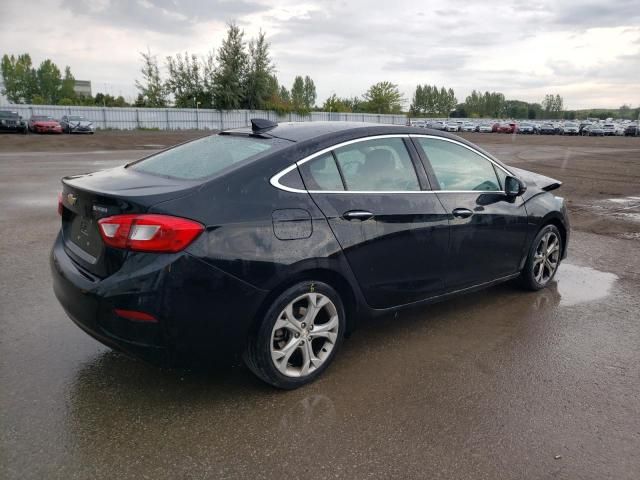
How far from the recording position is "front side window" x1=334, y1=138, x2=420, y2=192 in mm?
3613

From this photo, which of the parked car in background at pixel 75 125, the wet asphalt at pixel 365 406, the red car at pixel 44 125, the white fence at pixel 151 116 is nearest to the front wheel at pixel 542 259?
the wet asphalt at pixel 365 406

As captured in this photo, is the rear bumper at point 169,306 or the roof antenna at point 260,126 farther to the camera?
the roof antenna at point 260,126

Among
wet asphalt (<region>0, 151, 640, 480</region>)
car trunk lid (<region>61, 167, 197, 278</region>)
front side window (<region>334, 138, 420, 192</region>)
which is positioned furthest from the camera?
front side window (<region>334, 138, 420, 192</region>)

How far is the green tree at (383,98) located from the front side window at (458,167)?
294 ft

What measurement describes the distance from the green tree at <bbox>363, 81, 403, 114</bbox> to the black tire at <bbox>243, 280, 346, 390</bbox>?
299ft

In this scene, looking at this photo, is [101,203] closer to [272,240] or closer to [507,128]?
[272,240]

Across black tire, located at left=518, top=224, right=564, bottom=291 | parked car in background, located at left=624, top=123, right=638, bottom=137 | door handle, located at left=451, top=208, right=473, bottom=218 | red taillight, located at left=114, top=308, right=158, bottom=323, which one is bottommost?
parked car in background, located at left=624, top=123, right=638, bottom=137

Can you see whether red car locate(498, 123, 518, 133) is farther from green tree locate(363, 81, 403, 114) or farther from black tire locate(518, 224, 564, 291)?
black tire locate(518, 224, 564, 291)

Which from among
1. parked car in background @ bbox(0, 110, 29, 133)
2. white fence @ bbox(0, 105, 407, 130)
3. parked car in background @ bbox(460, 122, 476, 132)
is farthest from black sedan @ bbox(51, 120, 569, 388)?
parked car in background @ bbox(460, 122, 476, 132)

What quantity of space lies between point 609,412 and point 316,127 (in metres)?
2.60

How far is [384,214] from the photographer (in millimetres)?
3627

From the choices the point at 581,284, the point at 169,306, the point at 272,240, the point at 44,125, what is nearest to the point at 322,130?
the point at 272,240

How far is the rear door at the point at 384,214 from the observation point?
11.3ft

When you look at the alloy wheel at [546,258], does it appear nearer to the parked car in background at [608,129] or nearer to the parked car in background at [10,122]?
the parked car in background at [10,122]
